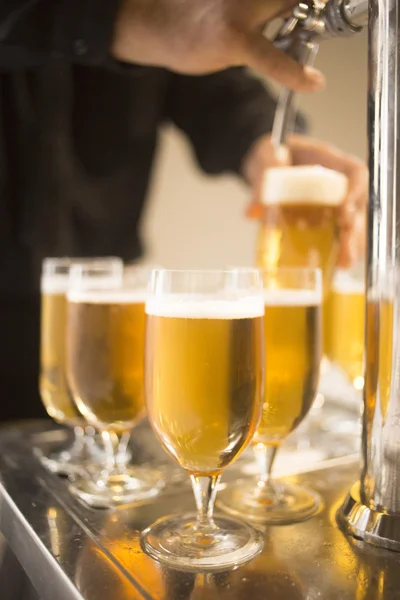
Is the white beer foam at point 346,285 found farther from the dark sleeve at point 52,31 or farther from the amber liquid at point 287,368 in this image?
the dark sleeve at point 52,31

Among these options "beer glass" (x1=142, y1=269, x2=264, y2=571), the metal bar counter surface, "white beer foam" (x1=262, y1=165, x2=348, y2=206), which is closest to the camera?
the metal bar counter surface

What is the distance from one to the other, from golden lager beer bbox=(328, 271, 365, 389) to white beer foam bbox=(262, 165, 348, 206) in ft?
0.61

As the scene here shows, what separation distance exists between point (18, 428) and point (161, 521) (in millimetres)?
581

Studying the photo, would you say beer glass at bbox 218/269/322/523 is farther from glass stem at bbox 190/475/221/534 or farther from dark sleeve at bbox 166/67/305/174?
dark sleeve at bbox 166/67/305/174

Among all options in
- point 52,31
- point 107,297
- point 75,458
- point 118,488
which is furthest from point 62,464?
point 52,31

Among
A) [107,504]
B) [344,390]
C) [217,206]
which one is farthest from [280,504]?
[217,206]

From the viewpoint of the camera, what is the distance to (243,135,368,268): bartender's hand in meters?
1.22

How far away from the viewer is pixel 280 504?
0.89 m

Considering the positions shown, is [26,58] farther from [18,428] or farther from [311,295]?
[18,428]

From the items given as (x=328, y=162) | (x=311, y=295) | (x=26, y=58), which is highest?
(x=26, y=58)

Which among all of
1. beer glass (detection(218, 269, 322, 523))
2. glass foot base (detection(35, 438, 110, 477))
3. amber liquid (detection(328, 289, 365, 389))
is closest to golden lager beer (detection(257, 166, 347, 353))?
amber liquid (detection(328, 289, 365, 389))

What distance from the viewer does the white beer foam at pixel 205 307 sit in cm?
75

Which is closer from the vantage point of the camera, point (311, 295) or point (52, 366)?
point (311, 295)

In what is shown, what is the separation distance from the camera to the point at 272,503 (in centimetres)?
90
